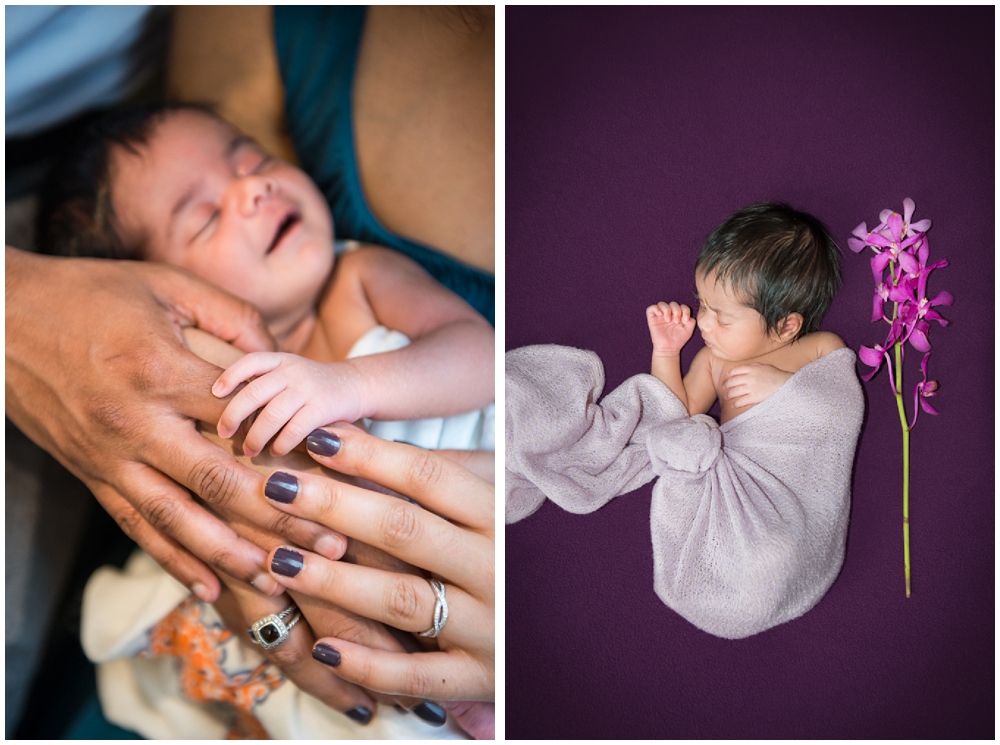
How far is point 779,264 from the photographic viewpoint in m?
1.18

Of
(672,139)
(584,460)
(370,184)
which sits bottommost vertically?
(584,460)

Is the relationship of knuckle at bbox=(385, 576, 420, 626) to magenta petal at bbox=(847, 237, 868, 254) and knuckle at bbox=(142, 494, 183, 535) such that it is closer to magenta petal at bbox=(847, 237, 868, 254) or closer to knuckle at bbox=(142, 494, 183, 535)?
knuckle at bbox=(142, 494, 183, 535)

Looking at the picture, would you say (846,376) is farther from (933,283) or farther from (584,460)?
(584,460)

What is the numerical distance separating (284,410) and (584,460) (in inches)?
19.3

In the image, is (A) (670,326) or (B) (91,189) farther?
(A) (670,326)

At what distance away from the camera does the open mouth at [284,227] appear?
1099 mm

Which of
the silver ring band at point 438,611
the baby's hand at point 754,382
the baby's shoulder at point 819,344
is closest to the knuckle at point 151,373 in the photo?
the silver ring band at point 438,611

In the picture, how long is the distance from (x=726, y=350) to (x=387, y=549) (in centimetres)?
62

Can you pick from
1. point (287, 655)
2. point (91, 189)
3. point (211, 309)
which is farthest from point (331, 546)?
point (91, 189)

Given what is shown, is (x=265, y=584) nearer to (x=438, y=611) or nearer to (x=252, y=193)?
(x=438, y=611)

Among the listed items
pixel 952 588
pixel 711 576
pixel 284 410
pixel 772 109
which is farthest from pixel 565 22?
pixel 952 588

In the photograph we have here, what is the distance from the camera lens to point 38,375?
1.10 meters

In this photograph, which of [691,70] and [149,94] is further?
[691,70]

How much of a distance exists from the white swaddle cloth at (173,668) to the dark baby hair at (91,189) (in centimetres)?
40
